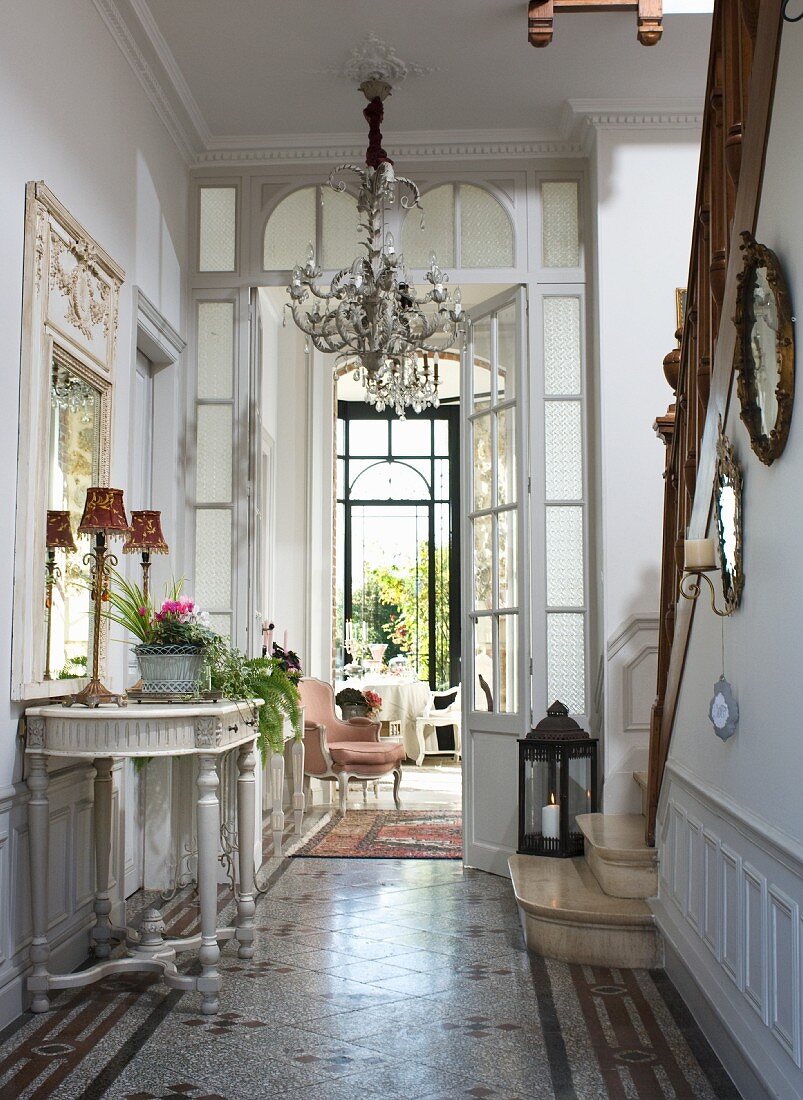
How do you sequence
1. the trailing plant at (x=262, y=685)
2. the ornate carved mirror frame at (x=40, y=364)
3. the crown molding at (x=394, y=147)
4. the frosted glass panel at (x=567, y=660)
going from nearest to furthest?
the ornate carved mirror frame at (x=40, y=364) < the trailing plant at (x=262, y=685) < the frosted glass panel at (x=567, y=660) < the crown molding at (x=394, y=147)

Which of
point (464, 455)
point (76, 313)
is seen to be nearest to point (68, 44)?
point (76, 313)

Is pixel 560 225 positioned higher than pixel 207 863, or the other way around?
pixel 560 225

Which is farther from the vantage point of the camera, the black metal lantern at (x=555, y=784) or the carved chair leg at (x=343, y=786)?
the carved chair leg at (x=343, y=786)

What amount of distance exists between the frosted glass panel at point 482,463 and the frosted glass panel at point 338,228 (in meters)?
1.19

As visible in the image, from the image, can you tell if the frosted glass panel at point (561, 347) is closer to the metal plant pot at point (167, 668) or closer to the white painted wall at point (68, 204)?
the white painted wall at point (68, 204)

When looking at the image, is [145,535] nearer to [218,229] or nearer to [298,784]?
[218,229]

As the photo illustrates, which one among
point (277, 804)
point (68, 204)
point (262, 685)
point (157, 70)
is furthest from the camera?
point (277, 804)

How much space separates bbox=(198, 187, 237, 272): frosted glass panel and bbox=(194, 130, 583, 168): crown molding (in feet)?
0.57

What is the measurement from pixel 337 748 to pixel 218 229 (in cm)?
384

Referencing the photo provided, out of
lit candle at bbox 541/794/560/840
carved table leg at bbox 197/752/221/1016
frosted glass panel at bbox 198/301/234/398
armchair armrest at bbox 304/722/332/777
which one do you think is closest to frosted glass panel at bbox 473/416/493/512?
frosted glass panel at bbox 198/301/234/398

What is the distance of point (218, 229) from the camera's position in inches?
240

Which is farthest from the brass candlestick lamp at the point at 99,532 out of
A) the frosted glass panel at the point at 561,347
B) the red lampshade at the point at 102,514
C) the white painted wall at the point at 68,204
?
the frosted glass panel at the point at 561,347

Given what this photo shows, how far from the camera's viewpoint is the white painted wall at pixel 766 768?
8.18 feet

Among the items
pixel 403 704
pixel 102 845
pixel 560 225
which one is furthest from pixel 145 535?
pixel 403 704
